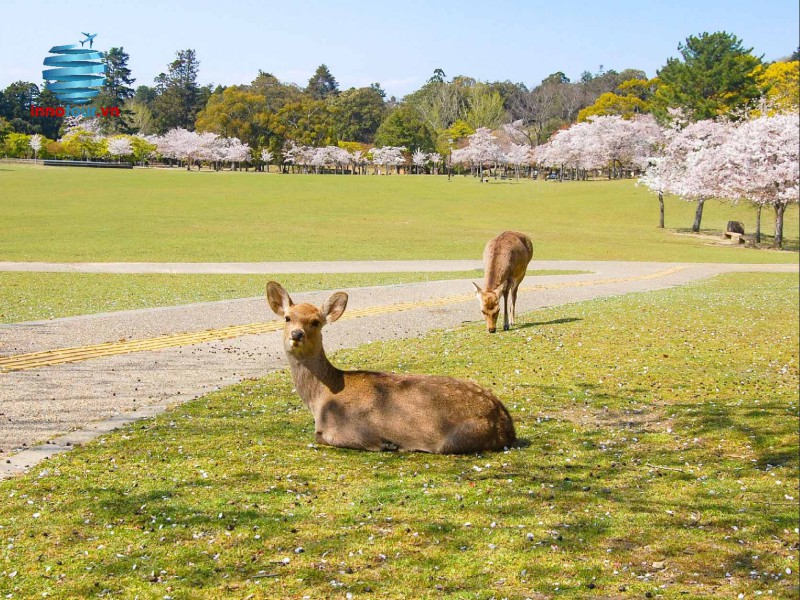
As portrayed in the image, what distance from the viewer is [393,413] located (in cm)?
804

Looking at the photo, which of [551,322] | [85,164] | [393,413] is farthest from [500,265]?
[85,164]

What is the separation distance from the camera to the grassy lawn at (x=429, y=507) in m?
5.85

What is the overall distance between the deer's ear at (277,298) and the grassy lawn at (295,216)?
3.38 meters

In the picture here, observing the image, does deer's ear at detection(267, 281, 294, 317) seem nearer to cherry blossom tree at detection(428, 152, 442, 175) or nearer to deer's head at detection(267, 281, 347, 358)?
deer's head at detection(267, 281, 347, 358)

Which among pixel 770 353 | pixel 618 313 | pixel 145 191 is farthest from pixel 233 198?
pixel 770 353

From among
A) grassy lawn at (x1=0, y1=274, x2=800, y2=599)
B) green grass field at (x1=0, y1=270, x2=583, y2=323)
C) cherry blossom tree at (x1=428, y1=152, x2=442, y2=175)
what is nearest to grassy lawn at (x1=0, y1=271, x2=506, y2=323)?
green grass field at (x1=0, y1=270, x2=583, y2=323)

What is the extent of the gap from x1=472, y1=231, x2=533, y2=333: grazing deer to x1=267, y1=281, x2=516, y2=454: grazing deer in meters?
3.70

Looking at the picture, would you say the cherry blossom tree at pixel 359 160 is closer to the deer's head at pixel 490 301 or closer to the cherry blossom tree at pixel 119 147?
the cherry blossom tree at pixel 119 147

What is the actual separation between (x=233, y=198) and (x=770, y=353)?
31.3 ft

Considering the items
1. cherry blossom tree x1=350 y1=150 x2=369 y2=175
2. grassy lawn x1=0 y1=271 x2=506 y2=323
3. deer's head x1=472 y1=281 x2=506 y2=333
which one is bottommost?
grassy lawn x1=0 y1=271 x2=506 y2=323

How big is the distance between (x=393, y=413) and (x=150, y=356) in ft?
21.2

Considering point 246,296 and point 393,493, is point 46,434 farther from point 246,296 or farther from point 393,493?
point 246,296

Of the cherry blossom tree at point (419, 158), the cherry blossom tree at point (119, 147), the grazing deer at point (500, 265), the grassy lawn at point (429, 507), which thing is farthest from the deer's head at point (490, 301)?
the cherry blossom tree at point (119, 147)

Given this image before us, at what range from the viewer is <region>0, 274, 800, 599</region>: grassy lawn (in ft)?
19.2
